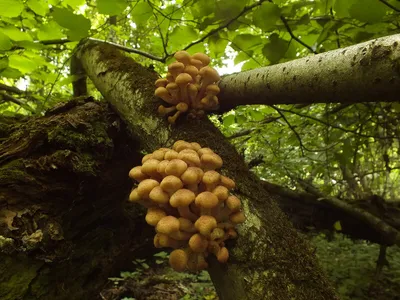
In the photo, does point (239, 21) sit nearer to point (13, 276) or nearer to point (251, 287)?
point (251, 287)

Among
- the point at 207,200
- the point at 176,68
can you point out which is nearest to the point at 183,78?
the point at 176,68

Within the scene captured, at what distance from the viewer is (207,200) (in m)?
1.63

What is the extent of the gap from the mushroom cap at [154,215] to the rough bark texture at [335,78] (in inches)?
38.7

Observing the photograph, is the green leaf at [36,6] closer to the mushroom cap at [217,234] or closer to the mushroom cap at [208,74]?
the mushroom cap at [208,74]

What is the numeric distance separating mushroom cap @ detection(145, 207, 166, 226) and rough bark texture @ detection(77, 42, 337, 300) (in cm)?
37

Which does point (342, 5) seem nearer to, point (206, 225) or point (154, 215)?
point (206, 225)

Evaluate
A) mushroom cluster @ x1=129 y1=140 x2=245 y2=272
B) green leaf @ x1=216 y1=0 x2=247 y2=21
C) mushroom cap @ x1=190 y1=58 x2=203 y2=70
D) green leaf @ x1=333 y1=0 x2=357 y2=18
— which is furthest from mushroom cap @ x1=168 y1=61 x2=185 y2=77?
green leaf @ x1=333 y1=0 x2=357 y2=18

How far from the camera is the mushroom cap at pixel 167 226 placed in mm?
1614

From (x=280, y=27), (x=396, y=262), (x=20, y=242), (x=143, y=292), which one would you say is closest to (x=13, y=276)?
(x=20, y=242)

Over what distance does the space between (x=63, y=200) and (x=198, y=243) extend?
1.27 m

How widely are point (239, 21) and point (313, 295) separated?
1.96 metres

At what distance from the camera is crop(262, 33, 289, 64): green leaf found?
2.38 meters

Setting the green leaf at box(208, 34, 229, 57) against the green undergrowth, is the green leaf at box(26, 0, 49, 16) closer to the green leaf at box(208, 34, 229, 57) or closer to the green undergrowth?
the green leaf at box(208, 34, 229, 57)

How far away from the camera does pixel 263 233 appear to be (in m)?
1.68
